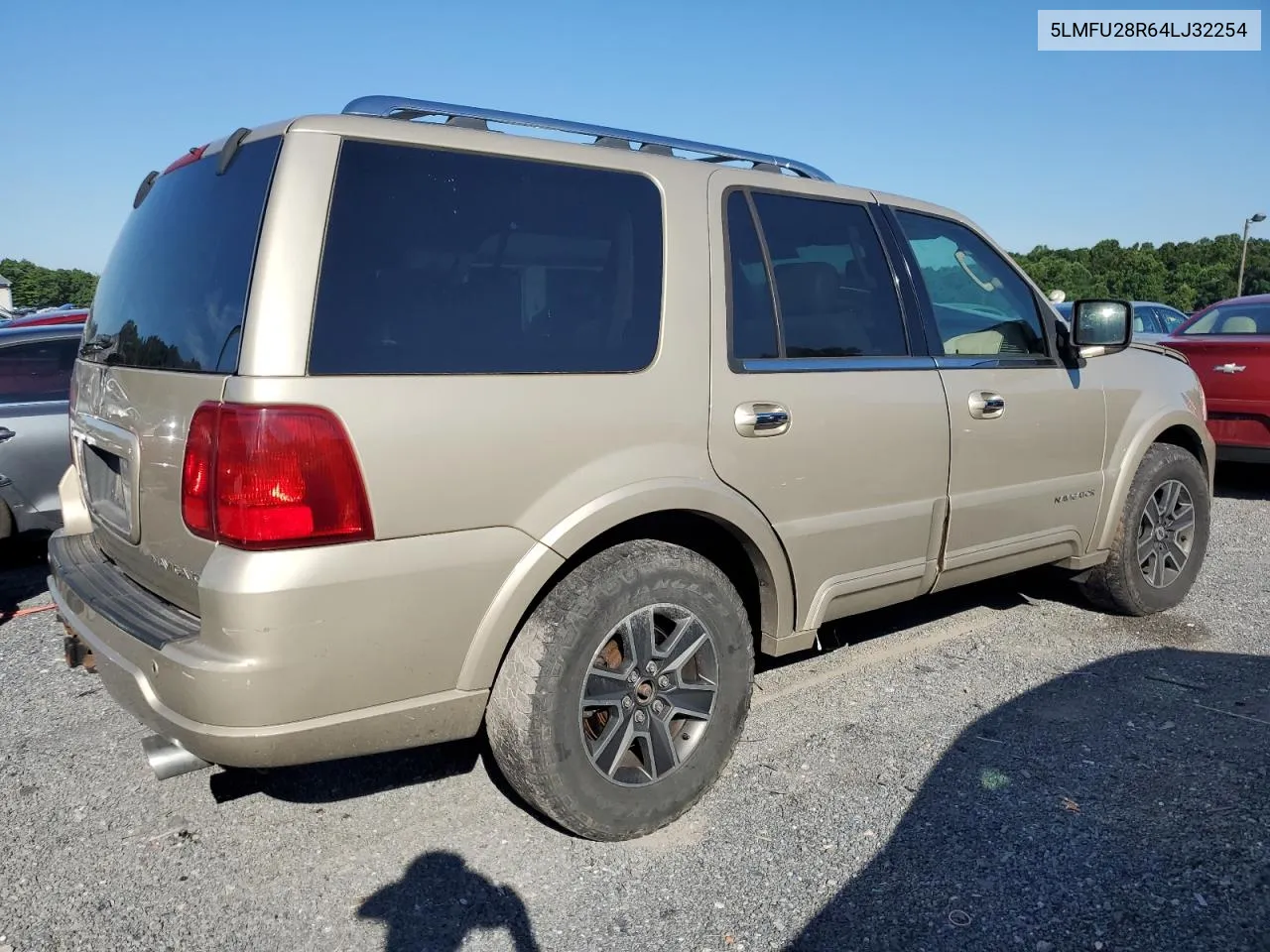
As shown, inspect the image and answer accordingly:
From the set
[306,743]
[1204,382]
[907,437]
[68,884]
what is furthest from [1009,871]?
[1204,382]

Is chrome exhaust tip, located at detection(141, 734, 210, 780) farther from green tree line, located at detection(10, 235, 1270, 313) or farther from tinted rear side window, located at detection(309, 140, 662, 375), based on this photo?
green tree line, located at detection(10, 235, 1270, 313)

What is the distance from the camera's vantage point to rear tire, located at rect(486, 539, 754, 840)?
2.55 m

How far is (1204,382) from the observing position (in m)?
7.59

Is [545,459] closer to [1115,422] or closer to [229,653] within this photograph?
[229,653]

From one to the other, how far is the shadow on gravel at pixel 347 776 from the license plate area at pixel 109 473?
96cm

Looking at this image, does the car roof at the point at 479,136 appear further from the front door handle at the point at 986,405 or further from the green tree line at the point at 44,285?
the green tree line at the point at 44,285

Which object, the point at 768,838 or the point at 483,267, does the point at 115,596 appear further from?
the point at 768,838

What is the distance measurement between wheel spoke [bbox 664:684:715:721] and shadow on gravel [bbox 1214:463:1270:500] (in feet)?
22.7

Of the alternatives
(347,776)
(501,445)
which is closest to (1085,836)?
(501,445)

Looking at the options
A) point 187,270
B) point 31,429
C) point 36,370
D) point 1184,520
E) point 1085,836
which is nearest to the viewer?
point 187,270

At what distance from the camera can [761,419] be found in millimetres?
2943

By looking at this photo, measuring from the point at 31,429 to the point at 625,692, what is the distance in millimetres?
4481

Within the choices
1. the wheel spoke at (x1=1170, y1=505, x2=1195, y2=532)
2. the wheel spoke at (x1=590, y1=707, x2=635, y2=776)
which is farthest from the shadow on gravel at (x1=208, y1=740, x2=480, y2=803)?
the wheel spoke at (x1=1170, y1=505, x2=1195, y2=532)

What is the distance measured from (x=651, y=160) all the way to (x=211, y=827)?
95.5 inches
